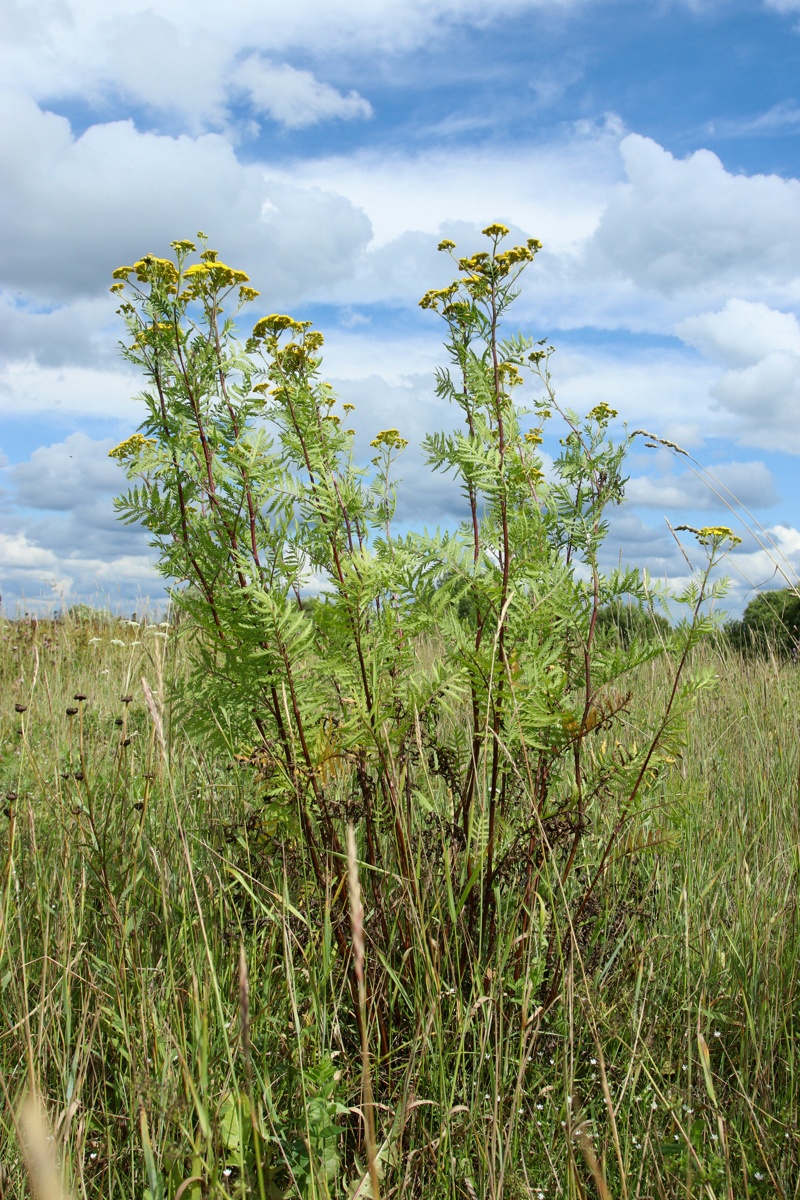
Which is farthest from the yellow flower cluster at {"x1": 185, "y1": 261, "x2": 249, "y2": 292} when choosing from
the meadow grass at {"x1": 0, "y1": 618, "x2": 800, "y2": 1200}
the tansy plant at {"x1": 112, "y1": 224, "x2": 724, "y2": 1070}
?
the meadow grass at {"x1": 0, "y1": 618, "x2": 800, "y2": 1200}

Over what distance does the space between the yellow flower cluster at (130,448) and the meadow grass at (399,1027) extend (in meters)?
0.51

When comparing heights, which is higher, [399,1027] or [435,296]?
[435,296]

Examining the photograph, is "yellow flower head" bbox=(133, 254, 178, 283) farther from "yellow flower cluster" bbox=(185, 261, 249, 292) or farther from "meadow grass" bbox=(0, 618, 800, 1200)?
"meadow grass" bbox=(0, 618, 800, 1200)

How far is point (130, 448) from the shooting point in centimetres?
224

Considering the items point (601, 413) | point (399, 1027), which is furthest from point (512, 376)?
point (399, 1027)

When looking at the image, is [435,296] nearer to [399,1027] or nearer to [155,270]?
[155,270]

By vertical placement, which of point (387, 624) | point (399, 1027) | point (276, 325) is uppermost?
point (276, 325)

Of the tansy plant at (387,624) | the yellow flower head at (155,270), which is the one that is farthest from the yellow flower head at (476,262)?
the yellow flower head at (155,270)

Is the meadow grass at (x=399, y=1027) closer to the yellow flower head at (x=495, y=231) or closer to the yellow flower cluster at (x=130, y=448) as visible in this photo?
the yellow flower cluster at (x=130, y=448)

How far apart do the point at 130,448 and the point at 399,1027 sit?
164cm

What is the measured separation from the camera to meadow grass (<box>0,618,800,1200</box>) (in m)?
1.66

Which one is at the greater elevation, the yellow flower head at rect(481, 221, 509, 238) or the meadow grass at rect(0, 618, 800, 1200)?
the yellow flower head at rect(481, 221, 509, 238)

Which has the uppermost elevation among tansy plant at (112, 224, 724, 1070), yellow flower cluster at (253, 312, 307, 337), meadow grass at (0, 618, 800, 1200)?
yellow flower cluster at (253, 312, 307, 337)

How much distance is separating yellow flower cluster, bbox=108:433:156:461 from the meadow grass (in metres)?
0.51
